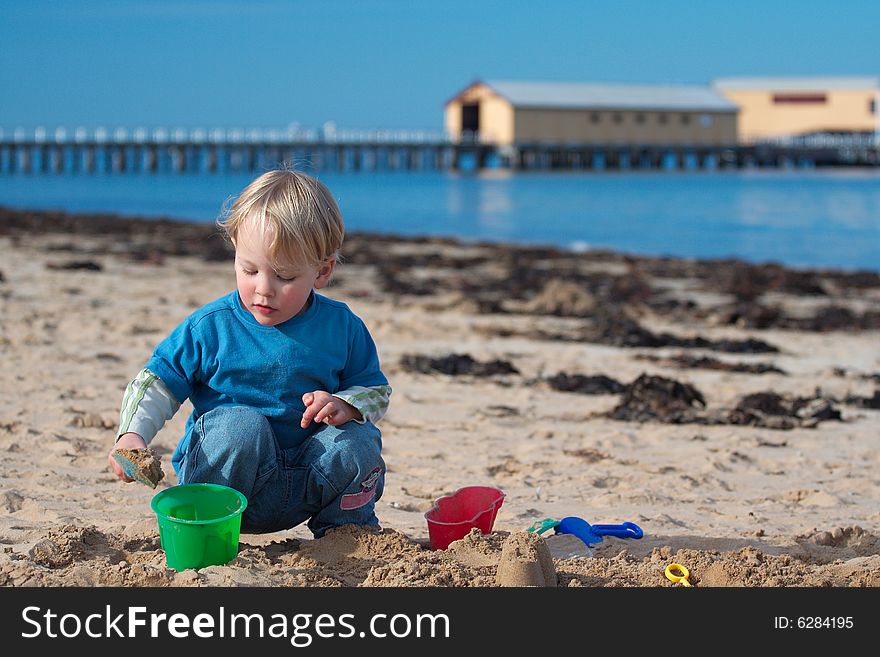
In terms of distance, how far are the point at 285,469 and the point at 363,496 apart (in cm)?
25

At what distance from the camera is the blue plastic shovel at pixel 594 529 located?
148 inches

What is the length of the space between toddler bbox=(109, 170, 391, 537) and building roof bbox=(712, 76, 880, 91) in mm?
79447

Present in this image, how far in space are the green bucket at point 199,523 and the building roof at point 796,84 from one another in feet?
262

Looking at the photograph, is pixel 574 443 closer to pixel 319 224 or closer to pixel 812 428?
pixel 812 428

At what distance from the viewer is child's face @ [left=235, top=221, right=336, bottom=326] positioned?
10.7ft

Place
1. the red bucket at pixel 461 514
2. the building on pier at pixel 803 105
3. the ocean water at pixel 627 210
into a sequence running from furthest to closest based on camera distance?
the building on pier at pixel 803 105, the ocean water at pixel 627 210, the red bucket at pixel 461 514

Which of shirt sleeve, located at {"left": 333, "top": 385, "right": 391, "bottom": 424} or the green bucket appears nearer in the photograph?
the green bucket

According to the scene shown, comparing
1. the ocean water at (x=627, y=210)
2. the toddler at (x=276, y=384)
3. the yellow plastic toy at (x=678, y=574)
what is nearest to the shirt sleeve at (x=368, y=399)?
the toddler at (x=276, y=384)

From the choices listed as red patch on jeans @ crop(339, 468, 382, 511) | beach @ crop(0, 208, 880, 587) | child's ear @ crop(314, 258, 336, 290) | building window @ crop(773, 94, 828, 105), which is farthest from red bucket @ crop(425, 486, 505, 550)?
building window @ crop(773, 94, 828, 105)

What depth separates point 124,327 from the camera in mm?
8281

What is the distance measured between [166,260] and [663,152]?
204ft

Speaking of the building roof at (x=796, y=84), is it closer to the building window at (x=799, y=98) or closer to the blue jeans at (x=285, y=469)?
the building window at (x=799, y=98)

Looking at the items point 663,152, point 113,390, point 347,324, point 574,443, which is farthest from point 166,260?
point 663,152

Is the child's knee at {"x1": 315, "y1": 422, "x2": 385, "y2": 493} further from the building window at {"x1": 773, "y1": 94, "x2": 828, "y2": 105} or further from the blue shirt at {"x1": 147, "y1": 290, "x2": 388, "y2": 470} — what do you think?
the building window at {"x1": 773, "y1": 94, "x2": 828, "y2": 105}
